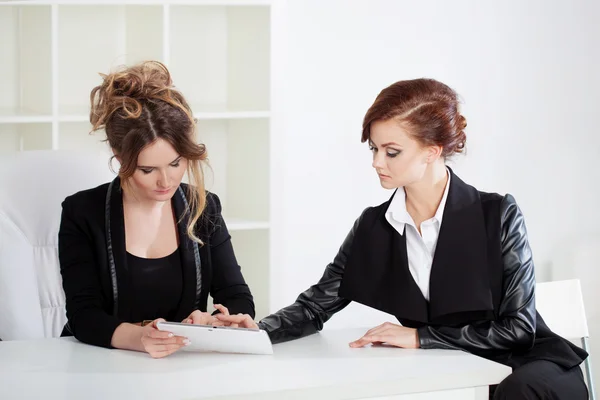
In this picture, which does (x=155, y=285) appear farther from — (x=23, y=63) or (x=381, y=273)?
(x=23, y=63)

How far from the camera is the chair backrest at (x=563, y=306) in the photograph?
2.73 meters

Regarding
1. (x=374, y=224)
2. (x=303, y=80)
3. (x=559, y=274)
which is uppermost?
(x=303, y=80)

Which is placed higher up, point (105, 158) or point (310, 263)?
point (105, 158)

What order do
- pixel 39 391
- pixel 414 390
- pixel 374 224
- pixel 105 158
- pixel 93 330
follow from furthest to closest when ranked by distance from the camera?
pixel 105 158
pixel 374 224
pixel 93 330
pixel 414 390
pixel 39 391

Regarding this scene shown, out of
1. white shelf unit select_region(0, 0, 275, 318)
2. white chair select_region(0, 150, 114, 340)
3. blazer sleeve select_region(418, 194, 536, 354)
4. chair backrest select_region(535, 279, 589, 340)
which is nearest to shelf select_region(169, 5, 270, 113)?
white shelf unit select_region(0, 0, 275, 318)

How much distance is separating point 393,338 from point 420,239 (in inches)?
11.6

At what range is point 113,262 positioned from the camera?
2496 mm

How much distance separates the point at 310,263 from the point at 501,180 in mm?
1001

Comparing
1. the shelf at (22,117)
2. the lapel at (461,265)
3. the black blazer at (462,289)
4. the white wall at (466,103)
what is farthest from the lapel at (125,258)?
the white wall at (466,103)

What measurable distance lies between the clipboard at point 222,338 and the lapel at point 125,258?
1.33 feet

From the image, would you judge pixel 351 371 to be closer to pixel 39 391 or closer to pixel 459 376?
pixel 459 376

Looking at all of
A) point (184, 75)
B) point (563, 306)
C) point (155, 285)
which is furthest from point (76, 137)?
point (563, 306)

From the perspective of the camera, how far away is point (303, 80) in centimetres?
414

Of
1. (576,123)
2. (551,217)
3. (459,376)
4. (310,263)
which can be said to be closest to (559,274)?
(551,217)
